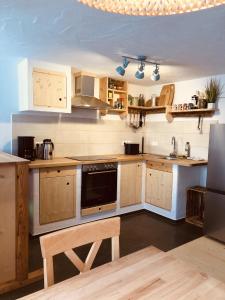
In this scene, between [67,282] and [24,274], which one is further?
[24,274]

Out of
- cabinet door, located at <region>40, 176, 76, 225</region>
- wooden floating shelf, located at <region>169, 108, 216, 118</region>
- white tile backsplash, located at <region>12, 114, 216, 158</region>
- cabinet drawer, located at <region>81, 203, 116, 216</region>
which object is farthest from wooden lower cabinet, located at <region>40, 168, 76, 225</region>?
wooden floating shelf, located at <region>169, 108, 216, 118</region>

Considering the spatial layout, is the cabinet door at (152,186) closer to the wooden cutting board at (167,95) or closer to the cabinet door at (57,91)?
the wooden cutting board at (167,95)

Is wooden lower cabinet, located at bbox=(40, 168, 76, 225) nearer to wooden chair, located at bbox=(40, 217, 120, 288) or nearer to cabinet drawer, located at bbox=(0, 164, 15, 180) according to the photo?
cabinet drawer, located at bbox=(0, 164, 15, 180)

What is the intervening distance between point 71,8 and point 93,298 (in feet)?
5.68

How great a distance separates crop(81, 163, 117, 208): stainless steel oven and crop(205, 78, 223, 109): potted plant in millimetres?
1634

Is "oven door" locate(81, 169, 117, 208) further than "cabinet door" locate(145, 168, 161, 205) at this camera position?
No

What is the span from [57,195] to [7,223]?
1141 mm

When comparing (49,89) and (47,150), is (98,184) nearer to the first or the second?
(47,150)

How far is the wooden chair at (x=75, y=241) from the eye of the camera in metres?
1.06

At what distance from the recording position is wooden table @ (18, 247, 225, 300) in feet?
2.89

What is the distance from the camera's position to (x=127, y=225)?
340cm

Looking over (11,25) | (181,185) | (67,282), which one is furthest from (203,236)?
(11,25)

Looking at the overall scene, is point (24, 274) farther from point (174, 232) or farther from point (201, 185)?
point (201, 185)

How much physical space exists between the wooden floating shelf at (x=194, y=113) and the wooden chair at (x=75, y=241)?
9.15ft
